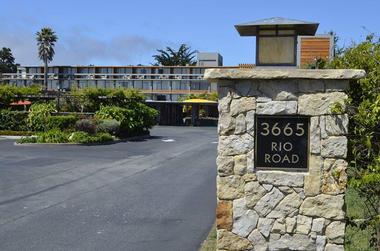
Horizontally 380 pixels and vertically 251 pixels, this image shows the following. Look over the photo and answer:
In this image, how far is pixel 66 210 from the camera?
10148 millimetres

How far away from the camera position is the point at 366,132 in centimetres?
541

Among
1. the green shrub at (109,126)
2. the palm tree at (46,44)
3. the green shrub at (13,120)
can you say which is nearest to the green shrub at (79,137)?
the green shrub at (109,126)

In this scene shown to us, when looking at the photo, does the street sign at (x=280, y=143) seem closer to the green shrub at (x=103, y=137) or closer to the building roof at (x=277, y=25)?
the building roof at (x=277, y=25)

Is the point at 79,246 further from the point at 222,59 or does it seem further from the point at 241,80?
the point at 222,59

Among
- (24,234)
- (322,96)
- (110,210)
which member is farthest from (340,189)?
(110,210)

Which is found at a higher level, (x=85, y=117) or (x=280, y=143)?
(x=280, y=143)

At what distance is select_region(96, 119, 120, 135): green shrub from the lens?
29.9 m

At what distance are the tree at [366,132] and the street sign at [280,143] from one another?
0.55m

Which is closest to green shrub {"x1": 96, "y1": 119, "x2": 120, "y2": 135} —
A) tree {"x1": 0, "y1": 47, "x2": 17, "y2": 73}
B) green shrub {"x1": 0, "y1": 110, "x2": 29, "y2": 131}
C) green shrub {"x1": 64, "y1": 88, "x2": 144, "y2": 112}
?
green shrub {"x1": 64, "y1": 88, "x2": 144, "y2": 112}

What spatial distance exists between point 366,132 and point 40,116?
29718 millimetres

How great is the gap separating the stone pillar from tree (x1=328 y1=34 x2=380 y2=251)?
0.18 metres

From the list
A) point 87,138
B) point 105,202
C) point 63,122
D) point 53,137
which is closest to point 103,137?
point 87,138

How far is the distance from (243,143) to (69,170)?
12.0m

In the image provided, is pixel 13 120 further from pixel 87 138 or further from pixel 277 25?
pixel 277 25
